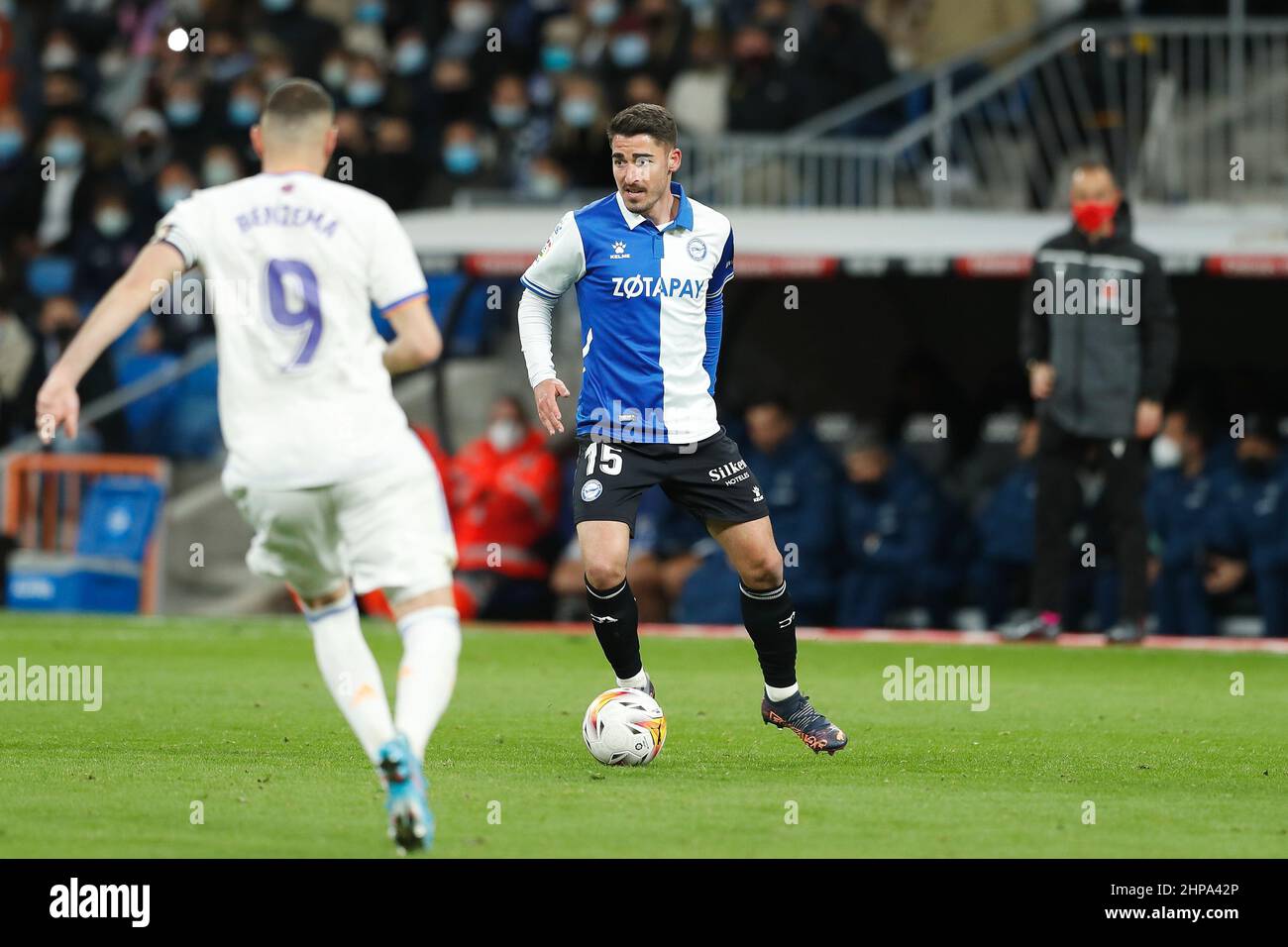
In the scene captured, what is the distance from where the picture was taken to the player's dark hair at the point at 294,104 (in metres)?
6.33

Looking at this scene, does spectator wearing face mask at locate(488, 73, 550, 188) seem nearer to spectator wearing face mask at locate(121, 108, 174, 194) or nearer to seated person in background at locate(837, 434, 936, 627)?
spectator wearing face mask at locate(121, 108, 174, 194)

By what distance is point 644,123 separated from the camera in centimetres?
811

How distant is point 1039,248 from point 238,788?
734 cm

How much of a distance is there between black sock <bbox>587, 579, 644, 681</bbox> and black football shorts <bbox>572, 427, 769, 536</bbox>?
0.89 feet

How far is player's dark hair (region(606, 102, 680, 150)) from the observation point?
320 inches

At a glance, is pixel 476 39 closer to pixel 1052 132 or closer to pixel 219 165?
pixel 219 165

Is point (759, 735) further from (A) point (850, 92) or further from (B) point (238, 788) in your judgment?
(A) point (850, 92)

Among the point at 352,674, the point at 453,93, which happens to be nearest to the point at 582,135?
the point at 453,93

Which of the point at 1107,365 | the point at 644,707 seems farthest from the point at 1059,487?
the point at 644,707

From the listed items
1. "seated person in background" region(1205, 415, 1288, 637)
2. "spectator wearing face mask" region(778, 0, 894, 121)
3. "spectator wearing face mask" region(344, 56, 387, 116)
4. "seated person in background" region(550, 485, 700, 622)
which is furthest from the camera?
"spectator wearing face mask" region(344, 56, 387, 116)

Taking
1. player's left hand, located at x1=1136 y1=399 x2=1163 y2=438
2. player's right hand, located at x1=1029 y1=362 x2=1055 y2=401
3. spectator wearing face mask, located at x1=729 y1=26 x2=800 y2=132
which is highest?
spectator wearing face mask, located at x1=729 y1=26 x2=800 y2=132

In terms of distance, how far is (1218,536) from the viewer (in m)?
14.3

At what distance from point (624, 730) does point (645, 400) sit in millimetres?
1252

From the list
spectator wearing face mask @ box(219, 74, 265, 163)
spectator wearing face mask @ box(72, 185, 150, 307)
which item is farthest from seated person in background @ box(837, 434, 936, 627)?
spectator wearing face mask @ box(219, 74, 265, 163)
